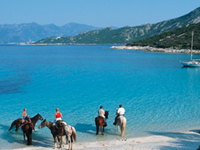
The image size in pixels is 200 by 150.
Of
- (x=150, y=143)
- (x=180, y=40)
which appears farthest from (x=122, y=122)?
(x=180, y=40)

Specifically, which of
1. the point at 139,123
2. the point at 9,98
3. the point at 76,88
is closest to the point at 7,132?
the point at 139,123

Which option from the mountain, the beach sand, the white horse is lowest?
the beach sand

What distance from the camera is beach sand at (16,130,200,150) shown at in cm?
1294

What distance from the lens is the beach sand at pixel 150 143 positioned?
509 inches

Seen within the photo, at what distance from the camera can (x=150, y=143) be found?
1373cm

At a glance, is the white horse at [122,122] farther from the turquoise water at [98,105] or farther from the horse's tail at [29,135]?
the horse's tail at [29,135]

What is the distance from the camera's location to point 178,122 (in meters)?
18.0

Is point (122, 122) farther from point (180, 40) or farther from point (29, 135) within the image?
point (180, 40)

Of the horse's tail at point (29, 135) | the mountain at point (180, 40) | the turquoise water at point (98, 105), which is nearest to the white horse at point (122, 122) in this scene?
the turquoise water at point (98, 105)

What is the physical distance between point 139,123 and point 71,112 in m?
6.09

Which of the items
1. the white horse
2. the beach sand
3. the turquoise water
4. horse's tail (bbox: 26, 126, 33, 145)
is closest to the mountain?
the turquoise water

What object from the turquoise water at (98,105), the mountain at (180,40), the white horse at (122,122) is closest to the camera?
the white horse at (122,122)

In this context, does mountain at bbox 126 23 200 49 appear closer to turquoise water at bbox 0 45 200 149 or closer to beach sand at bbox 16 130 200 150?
turquoise water at bbox 0 45 200 149

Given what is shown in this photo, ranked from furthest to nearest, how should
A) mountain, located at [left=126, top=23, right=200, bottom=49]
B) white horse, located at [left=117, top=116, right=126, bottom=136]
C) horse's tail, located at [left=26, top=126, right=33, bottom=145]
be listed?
1. mountain, located at [left=126, top=23, right=200, bottom=49]
2. white horse, located at [left=117, top=116, right=126, bottom=136]
3. horse's tail, located at [left=26, top=126, right=33, bottom=145]
